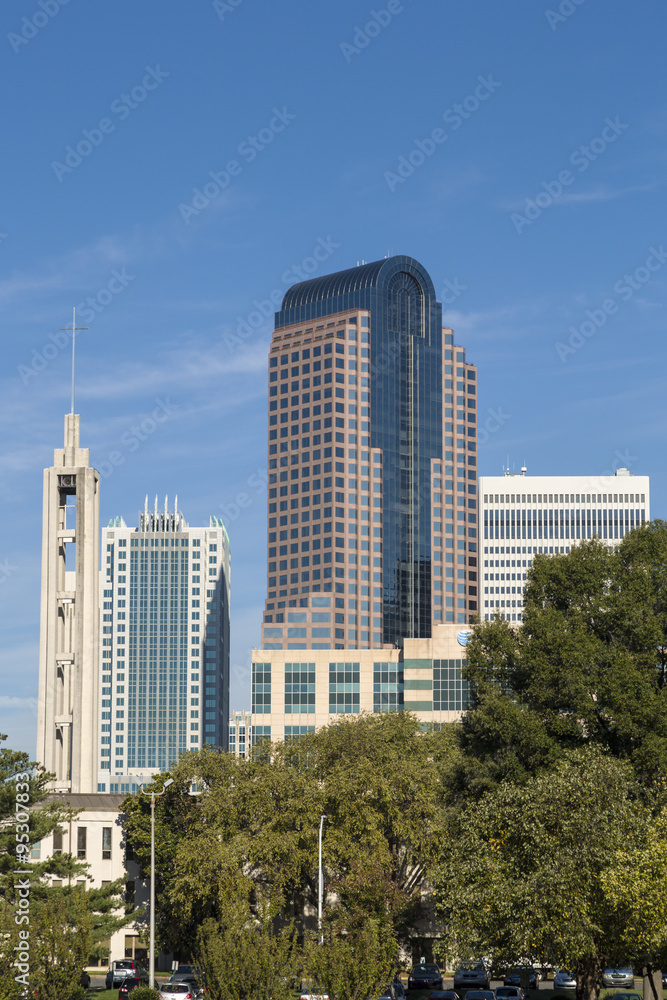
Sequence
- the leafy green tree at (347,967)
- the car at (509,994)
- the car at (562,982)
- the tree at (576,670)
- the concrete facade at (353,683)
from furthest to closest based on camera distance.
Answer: the concrete facade at (353,683) → the car at (562,982) → the car at (509,994) → the tree at (576,670) → the leafy green tree at (347,967)

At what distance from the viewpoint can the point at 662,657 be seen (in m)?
68.1

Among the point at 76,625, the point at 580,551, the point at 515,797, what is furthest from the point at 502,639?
the point at 76,625

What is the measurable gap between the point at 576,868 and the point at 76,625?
217 ft

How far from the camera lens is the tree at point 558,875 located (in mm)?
47938

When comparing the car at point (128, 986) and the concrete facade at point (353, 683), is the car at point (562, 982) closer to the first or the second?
the car at point (128, 986)

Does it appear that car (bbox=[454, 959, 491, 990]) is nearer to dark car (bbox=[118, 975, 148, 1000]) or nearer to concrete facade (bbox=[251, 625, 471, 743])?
dark car (bbox=[118, 975, 148, 1000])

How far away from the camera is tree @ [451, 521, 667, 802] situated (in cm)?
Answer: 6475

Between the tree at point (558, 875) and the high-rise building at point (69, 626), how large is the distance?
56865 millimetres

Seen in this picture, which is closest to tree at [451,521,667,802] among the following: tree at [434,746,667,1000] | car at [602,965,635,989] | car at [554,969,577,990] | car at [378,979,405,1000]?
tree at [434,746,667,1000]

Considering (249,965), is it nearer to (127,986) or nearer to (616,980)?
(127,986)

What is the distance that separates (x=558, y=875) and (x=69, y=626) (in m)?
68.5

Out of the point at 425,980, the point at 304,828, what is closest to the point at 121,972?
the point at 304,828

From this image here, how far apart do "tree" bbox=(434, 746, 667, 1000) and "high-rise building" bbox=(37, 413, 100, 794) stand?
56.9 metres

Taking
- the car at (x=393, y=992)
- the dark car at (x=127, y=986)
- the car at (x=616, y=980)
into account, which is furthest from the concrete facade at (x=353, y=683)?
the car at (x=393, y=992)
